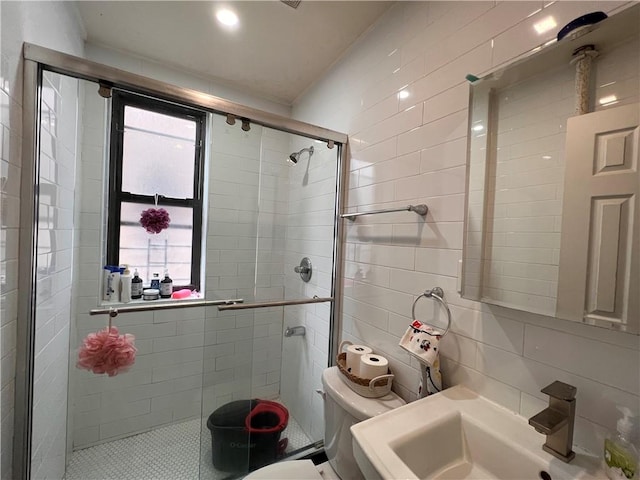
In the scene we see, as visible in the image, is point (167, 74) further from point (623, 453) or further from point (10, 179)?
point (623, 453)

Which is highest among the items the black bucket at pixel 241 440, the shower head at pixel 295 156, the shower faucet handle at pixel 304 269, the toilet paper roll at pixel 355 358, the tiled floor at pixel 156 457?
the shower head at pixel 295 156

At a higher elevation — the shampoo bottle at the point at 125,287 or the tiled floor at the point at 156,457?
the shampoo bottle at the point at 125,287

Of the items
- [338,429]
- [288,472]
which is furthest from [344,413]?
[288,472]

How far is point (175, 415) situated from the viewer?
189 centimetres

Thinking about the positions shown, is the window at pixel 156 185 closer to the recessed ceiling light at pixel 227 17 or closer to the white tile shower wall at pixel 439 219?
the recessed ceiling light at pixel 227 17

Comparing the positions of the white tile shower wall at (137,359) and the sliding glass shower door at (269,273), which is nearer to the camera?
the white tile shower wall at (137,359)

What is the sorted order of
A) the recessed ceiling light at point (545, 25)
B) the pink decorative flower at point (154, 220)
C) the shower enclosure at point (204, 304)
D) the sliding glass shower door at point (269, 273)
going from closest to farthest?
the recessed ceiling light at point (545, 25)
the shower enclosure at point (204, 304)
the sliding glass shower door at point (269, 273)
the pink decorative flower at point (154, 220)

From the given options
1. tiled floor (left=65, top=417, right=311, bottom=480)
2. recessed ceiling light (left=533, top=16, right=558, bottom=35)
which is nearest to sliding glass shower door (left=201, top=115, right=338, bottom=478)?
tiled floor (left=65, top=417, right=311, bottom=480)

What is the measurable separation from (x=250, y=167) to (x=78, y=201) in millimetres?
976

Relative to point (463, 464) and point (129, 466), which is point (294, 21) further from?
point (129, 466)

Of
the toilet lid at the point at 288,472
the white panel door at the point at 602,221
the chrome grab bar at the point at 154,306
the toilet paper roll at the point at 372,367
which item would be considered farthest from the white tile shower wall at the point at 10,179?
the white panel door at the point at 602,221

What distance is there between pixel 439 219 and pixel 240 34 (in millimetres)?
1519

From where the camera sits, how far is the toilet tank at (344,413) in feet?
3.57

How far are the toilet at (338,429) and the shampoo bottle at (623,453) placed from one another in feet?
2.06
